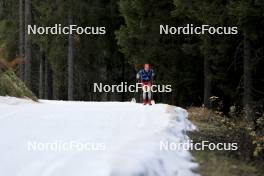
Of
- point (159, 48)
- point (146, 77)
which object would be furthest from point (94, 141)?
point (159, 48)

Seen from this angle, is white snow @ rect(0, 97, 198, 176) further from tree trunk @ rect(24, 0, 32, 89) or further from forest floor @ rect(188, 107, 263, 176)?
tree trunk @ rect(24, 0, 32, 89)

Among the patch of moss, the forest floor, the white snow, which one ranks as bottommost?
the forest floor

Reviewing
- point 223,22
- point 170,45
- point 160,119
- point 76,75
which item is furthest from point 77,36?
point 160,119

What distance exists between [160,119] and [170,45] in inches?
611

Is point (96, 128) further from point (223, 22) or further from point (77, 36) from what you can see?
point (77, 36)

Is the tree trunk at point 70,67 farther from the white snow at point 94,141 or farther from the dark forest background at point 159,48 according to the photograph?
the white snow at point 94,141

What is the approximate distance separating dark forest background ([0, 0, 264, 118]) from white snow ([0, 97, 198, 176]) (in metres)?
Answer: 2.11

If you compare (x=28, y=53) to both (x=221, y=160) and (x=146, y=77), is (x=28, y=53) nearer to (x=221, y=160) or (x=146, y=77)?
(x=146, y=77)

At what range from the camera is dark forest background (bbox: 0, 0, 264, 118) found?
784 inches

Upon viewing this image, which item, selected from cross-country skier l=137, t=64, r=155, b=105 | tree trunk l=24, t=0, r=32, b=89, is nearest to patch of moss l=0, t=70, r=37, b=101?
cross-country skier l=137, t=64, r=155, b=105

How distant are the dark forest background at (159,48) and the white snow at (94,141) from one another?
2.11 meters

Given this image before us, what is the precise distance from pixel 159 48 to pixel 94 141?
18.6 metres

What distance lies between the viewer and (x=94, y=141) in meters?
9.00

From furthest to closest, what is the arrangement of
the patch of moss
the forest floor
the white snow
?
the patch of moss
the forest floor
the white snow
